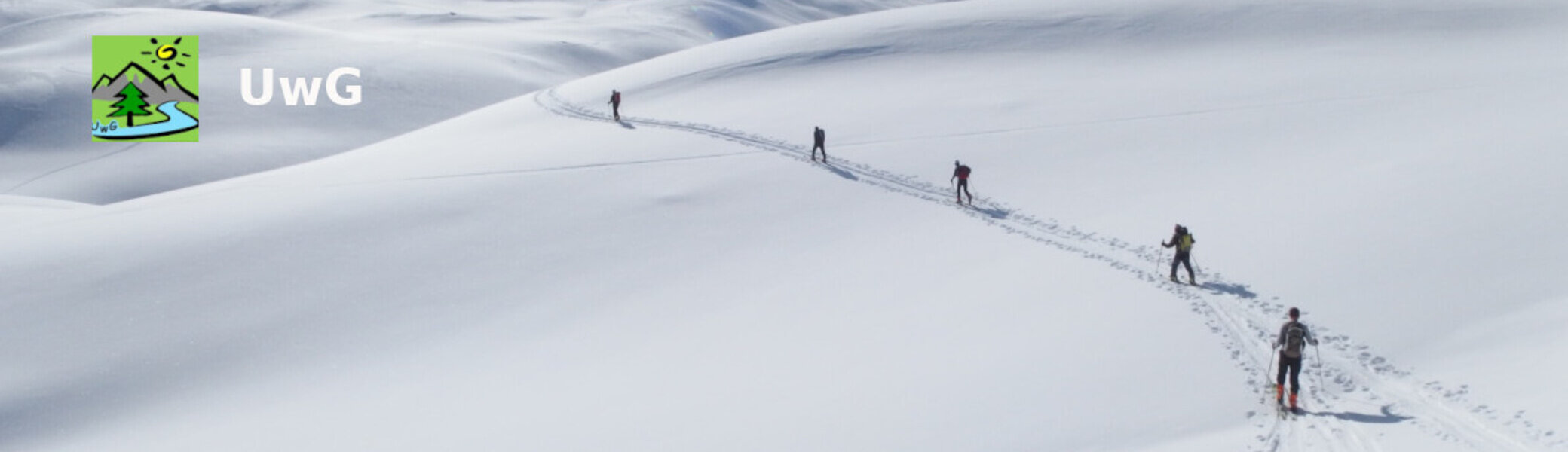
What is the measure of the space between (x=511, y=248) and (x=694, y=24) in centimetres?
8411

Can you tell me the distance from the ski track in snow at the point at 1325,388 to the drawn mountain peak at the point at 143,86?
51505 mm

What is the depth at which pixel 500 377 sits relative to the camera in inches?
611

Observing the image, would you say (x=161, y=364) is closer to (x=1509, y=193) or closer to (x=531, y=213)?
(x=531, y=213)

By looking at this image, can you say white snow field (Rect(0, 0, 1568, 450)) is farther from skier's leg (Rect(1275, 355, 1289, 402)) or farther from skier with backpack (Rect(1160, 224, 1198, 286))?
skier with backpack (Rect(1160, 224, 1198, 286))

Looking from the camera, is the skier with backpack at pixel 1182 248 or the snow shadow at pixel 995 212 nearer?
the skier with backpack at pixel 1182 248

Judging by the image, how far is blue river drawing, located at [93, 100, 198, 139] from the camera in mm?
50344

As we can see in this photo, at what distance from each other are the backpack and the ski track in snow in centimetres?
62

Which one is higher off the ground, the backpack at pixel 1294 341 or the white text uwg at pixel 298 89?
the white text uwg at pixel 298 89

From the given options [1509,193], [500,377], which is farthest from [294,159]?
[1509,193]

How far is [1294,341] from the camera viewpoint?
1134cm

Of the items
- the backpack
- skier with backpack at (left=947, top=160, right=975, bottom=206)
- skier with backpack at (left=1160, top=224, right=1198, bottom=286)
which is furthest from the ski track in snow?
skier with backpack at (left=947, top=160, right=975, bottom=206)

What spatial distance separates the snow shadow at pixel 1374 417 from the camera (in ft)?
35.6

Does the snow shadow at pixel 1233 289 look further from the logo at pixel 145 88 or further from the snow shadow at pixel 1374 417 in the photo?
the logo at pixel 145 88

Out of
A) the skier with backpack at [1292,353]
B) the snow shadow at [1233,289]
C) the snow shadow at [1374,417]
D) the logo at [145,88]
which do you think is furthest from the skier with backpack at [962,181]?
the logo at [145,88]
